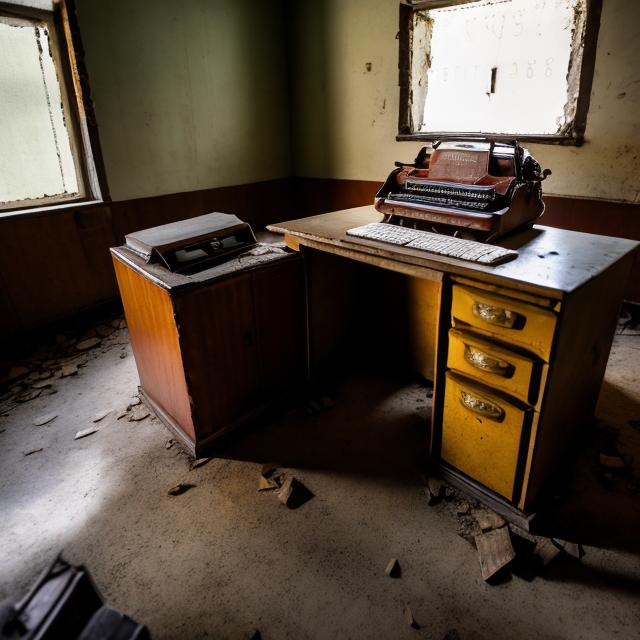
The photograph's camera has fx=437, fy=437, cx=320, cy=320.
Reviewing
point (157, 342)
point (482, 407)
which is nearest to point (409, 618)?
point (482, 407)

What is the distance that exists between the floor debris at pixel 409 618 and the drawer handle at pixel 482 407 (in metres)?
0.74

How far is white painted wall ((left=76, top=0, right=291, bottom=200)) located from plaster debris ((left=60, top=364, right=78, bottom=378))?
1.43 meters

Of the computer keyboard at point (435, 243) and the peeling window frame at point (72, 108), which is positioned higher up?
the peeling window frame at point (72, 108)

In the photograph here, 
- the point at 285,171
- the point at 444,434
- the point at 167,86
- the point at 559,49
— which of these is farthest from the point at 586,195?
the point at 167,86

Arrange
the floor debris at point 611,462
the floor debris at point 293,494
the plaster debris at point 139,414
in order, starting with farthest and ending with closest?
the plaster debris at point 139,414 < the floor debris at point 611,462 < the floor debris at point 293,494

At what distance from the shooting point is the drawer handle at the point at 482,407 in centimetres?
167

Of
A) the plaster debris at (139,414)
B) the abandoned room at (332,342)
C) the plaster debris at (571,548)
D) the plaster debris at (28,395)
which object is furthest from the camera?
the plaster debris at (28,395)

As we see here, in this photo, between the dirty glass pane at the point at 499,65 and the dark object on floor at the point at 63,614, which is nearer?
the dark object on floor at the point at 63,614

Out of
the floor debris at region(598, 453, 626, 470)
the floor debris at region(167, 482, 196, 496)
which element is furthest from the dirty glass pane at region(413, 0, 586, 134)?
the floor debris at region(167, 482, 196, 496)

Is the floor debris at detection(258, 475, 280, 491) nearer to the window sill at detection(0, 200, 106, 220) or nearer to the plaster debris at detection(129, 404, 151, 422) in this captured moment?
the plaster debris at detection(129, 404, 151, 422)

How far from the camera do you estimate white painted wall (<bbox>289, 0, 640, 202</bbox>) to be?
2920 mm

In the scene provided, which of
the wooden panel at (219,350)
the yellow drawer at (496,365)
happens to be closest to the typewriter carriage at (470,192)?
the yellow drawer at (496,365)

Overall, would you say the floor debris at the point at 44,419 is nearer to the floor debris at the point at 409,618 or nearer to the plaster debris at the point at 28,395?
the plaster debris at the point at 28,395

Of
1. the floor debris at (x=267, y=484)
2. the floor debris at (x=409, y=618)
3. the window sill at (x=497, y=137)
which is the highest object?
the window sill at (x=497, y=137)
